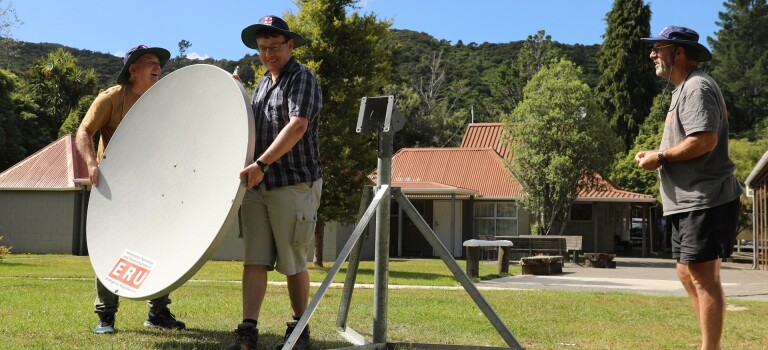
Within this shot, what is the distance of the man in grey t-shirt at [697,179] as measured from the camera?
4.15 meters

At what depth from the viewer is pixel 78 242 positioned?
83.7ft

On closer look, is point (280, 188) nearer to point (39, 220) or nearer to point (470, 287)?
point (470, 287)

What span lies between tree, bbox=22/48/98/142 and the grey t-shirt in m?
44.5

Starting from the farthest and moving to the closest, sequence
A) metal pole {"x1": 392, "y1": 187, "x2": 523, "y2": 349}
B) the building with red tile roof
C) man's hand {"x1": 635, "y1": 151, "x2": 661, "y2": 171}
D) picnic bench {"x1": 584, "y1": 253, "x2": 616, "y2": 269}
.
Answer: the building with red tile roof → picnic bench {"x1": 584, "y1": 253, "x2": 616, "y2": 269} → metal pole {"x1": 392, "y1": 187, "x2": 523, "y2": 349} → man's hand {"x1": 635, "y1": 151, "x2": 661, "y2": 171}

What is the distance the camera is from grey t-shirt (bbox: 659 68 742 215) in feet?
13.7

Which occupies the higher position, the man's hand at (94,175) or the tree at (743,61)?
the tree at (743,61)

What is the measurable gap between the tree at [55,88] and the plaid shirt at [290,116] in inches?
1703

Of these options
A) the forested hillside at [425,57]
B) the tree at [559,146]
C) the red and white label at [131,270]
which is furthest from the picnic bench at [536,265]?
the forested hillside at [425,57]

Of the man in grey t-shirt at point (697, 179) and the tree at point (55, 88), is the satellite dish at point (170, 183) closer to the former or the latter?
the man in grey t-shirt at point (697, 179)

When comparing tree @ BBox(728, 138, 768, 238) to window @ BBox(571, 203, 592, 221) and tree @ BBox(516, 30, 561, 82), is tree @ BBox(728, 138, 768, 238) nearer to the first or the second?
window @ BBox(571, 203, 592, 221)

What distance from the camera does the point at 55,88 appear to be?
1772 inches

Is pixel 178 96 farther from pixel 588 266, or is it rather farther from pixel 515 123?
pixel 515 123

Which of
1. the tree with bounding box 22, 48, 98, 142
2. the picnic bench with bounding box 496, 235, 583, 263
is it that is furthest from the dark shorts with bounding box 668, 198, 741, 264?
the tree with bounding box 22, 48, 98, 142

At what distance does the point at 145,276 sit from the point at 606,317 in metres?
4.50
